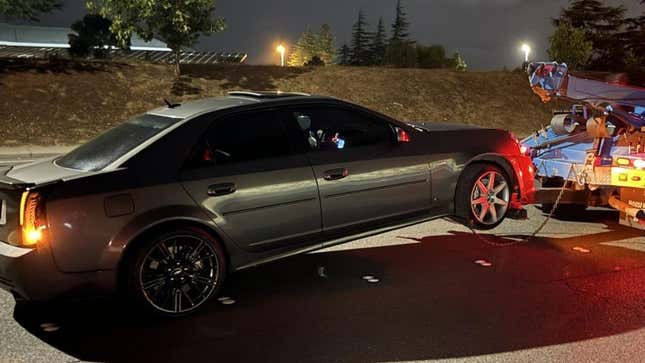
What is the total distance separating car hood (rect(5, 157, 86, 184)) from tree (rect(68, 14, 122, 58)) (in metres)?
28.7

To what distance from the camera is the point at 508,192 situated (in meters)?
6.16

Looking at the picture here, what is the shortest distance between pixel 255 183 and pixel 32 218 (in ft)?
4.96

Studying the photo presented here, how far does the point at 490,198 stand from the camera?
6016mm

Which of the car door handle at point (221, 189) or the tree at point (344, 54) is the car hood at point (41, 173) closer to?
the car door handle at point (221, 189)

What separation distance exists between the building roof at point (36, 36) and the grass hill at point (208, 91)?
25703 millimetres

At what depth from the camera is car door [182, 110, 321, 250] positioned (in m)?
4.39

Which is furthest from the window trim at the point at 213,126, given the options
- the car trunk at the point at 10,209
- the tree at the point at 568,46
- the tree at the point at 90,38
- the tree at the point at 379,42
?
the tree at the point at 379,42

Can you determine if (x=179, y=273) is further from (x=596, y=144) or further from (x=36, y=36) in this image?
(x=36, y=36)

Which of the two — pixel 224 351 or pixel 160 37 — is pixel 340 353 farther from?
pixel 160 37

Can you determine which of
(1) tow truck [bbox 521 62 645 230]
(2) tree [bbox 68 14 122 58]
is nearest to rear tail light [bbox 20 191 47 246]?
(1) tow truck [bbox 521 62 645 230]

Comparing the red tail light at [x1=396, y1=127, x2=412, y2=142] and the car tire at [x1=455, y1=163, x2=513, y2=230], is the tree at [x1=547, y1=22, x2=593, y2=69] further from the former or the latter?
the red tail light at [x1=396, y1=127, x2=412, y2=142]

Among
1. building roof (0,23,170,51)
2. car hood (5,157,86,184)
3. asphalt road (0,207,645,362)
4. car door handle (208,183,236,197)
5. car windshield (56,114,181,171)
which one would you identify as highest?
building roof (0,23,170,51)

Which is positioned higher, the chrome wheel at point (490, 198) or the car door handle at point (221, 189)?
the car door handle at point (221, 189)

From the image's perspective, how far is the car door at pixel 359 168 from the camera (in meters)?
4.89
